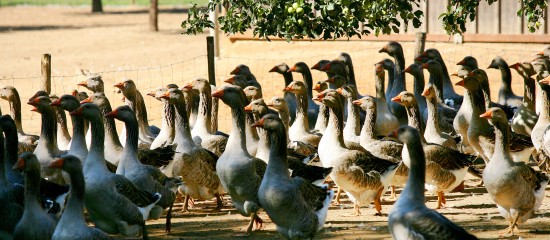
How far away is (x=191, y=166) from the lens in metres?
11.1

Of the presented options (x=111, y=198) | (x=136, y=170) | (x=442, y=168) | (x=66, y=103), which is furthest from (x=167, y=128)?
(x=442, y=168)

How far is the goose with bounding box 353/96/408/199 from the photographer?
1161 centimetres

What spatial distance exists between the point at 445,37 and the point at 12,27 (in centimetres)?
2295

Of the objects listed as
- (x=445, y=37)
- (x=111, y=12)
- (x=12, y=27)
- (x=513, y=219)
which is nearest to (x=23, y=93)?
(x=445, y=37)

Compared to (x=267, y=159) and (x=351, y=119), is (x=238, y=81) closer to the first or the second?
(x=351, y=119)

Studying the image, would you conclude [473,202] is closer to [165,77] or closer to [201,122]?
[201,122]

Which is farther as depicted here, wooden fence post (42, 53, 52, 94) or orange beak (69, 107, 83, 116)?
wooden fence post (42, 53, 52, 94)

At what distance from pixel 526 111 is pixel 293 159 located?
426 centimetres

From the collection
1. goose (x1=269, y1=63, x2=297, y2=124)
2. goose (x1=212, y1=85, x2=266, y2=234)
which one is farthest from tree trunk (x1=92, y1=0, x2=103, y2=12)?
goose (x1=212, y1=85, x2=266, y2=234)

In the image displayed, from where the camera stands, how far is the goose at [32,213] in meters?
8.05

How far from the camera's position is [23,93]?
20344 mm

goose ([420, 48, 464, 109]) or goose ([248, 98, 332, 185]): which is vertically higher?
goose ([420, 48, 464, 109])

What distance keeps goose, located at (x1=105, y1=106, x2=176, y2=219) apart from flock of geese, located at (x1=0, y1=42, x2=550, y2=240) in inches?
0.5

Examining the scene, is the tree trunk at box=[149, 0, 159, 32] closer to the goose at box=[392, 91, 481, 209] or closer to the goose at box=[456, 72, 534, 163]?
the goose at box=[456, 72, 534, 163]
